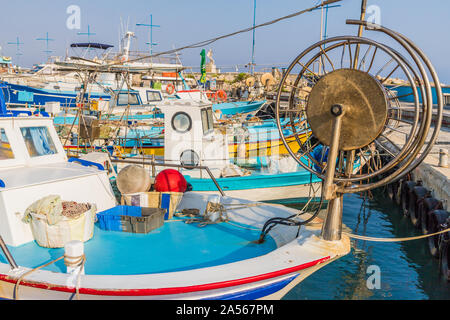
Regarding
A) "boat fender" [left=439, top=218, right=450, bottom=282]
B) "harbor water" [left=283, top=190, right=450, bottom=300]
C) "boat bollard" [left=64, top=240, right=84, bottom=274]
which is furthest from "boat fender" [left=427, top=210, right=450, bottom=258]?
"boat bollard" [left=64, top=240, right=84, bottom=274]

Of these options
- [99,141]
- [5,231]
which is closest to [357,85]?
[5,231]

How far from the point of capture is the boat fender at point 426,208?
10303mm

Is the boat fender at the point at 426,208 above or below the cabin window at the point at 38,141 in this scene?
below

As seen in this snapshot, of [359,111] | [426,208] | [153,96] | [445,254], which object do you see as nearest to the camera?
[359,111]

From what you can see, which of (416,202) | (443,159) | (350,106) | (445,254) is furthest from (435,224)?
(350,106)

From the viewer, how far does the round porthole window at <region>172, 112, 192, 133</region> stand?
37.3 feet

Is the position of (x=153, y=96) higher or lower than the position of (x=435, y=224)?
higher

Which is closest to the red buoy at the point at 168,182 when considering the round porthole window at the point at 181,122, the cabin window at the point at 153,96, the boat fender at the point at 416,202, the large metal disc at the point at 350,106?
the large metal disc at the point at 350,106

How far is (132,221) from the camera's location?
6.25m

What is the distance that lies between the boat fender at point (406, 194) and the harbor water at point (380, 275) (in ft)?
4.44

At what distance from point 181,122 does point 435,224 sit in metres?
7.02

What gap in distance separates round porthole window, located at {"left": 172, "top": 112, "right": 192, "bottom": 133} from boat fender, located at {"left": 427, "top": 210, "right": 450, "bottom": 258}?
6664mm

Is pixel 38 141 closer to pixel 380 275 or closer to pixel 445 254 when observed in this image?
pixel 380 275

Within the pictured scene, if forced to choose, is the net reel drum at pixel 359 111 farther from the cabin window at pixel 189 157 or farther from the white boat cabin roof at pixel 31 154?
the cabin window at pixel 189 157
